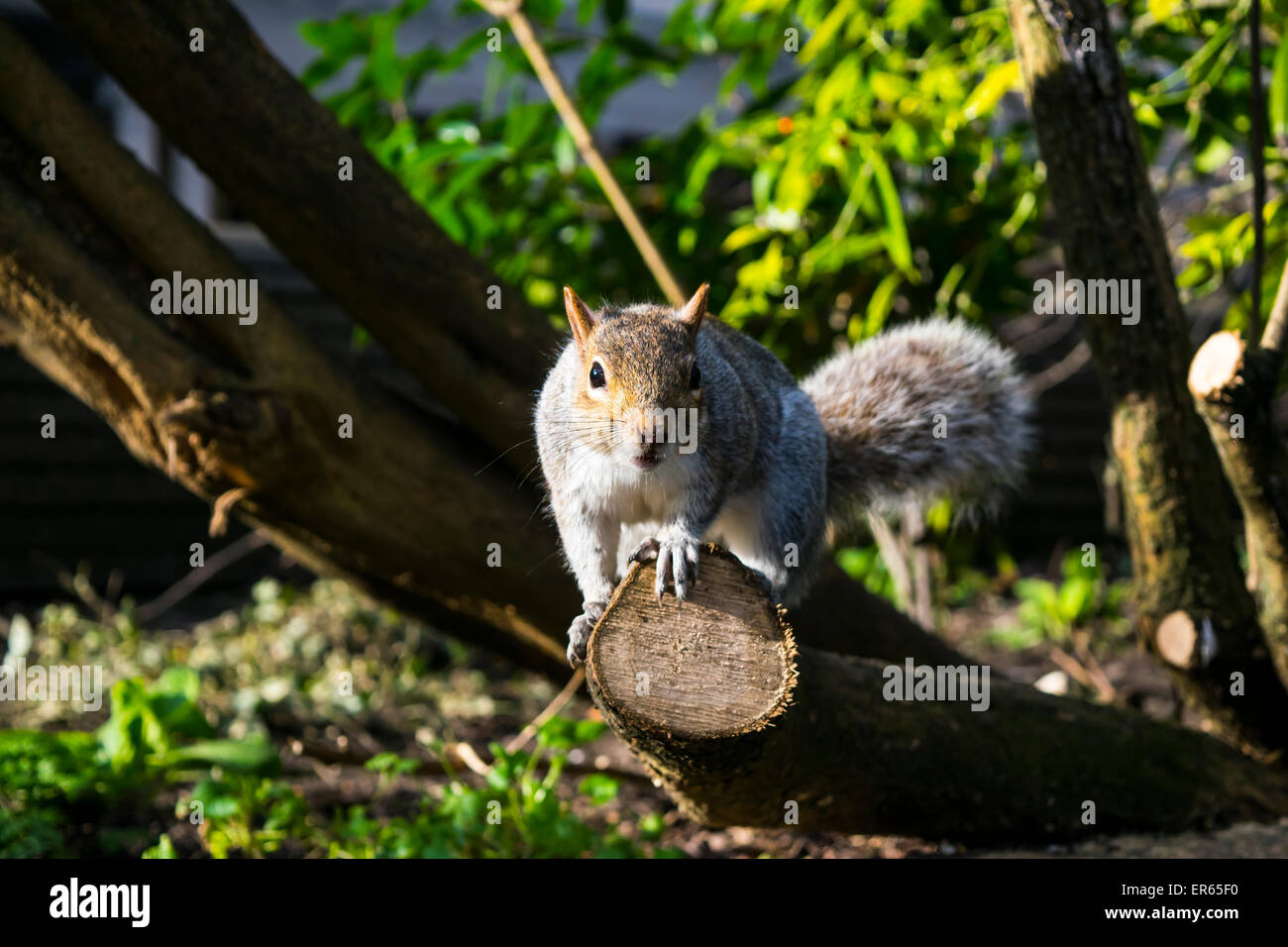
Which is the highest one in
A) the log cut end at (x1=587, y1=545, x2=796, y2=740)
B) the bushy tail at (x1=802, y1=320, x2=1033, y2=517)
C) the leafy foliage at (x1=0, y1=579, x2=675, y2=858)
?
the bushy tail at (x1=802, y1=320, x2=1033, y2=517)

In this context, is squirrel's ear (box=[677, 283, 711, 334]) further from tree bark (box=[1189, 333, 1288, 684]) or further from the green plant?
the green plant

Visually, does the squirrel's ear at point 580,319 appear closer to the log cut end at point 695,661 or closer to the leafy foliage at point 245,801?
the log cut end at point 695,661

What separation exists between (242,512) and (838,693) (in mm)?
1252

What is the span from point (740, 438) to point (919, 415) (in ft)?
2.07

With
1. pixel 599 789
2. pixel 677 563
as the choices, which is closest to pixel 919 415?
pixel 677 563

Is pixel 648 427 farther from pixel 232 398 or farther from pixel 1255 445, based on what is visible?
pixel 1255 445

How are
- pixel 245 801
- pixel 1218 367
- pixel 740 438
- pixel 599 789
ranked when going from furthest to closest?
pixel 245 801 → pixel 599 789 → pixel 1218 367 → pixel 740 438

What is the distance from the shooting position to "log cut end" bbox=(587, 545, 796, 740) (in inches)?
59.2

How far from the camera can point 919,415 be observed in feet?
7.27

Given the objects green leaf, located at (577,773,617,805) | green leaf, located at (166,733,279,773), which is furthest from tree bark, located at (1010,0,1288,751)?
green leaf, located at (166,733,279,773)

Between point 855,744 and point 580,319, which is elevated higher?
point 580,319

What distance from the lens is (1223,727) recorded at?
2469 millimetres

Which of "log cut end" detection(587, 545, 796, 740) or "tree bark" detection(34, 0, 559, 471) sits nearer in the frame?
"log cut end" detection(587, 545, 796, 740)

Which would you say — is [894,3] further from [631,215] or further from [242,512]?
[242,512]
